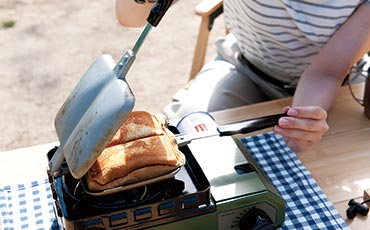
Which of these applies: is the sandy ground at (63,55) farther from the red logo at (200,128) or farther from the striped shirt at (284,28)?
the red logo at (200,128)

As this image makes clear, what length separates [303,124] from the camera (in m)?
1.09

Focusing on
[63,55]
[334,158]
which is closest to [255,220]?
[334,158]

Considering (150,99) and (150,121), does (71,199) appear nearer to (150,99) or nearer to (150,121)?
(150,121)

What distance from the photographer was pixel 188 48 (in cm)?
294

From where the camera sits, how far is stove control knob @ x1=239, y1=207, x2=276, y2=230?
3.10ft

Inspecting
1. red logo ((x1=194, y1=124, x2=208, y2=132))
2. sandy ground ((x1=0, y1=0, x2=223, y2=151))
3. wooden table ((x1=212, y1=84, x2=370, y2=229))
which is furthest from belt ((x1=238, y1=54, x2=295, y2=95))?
sandy ground ((x1=0, y1=0, x2=223, y2=151))

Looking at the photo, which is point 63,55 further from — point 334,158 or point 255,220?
point 255,220

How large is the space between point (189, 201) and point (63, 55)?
2067 millimetres

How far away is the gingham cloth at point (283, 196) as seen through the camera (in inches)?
41.9

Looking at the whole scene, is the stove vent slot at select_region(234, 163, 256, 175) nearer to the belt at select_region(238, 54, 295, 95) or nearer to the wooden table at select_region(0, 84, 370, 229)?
the wooden table at select_region(0, 84, 370, 229)

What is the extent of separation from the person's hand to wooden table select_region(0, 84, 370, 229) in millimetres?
102

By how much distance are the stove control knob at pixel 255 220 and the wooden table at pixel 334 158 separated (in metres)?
0.19

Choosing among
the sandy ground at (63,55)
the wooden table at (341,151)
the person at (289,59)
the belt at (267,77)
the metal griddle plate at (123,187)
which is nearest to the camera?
the metal griddle plate at (123,187)

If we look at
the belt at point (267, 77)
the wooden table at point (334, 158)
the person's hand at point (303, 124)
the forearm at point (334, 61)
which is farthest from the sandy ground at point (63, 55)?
the person's hand at point (303, 124)
